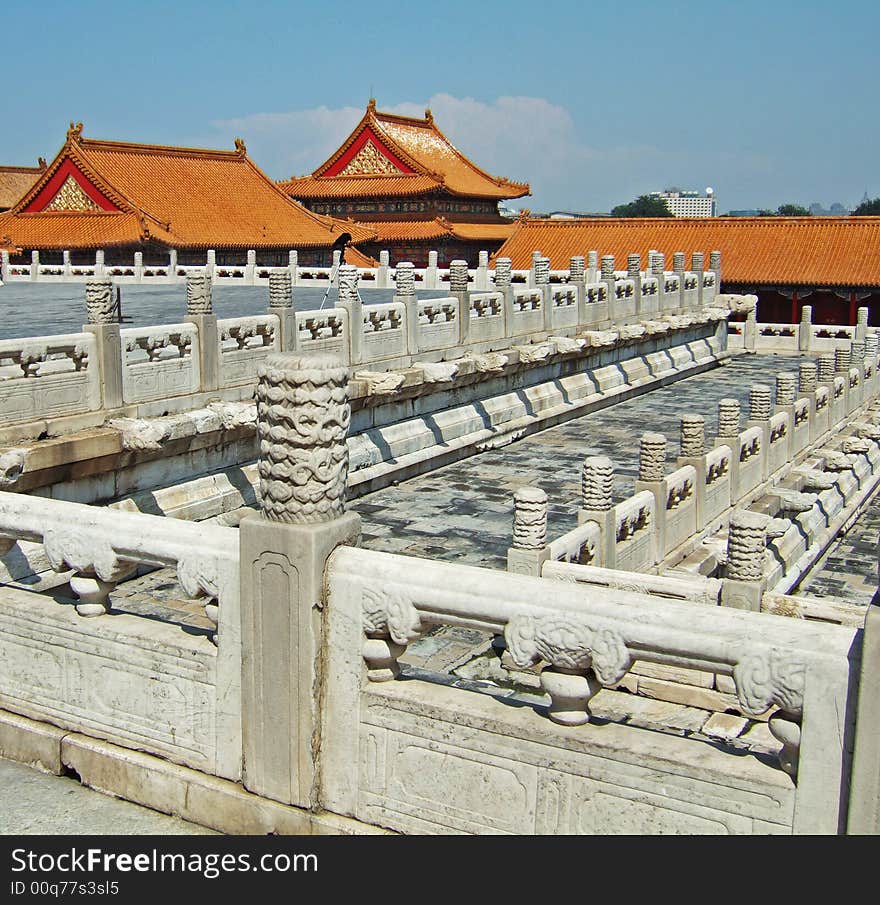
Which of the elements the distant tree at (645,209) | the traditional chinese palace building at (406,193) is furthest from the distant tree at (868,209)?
the traditional chinese palace building at (406,193)

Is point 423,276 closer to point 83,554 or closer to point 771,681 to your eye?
point 83,554

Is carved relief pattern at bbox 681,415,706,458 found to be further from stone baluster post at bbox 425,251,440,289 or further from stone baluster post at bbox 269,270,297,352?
stone baluster post at bbox 425,251,440,289

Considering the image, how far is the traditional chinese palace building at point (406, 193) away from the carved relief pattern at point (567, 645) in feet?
116

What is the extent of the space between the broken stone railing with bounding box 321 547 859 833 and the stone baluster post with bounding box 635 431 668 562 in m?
7.27

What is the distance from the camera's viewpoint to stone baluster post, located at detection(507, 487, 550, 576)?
25.7 feet

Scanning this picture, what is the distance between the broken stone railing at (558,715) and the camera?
2957 millimetres

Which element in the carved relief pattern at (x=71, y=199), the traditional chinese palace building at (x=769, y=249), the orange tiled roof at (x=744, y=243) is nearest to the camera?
the carved relief pattern at (x=71, y=199)

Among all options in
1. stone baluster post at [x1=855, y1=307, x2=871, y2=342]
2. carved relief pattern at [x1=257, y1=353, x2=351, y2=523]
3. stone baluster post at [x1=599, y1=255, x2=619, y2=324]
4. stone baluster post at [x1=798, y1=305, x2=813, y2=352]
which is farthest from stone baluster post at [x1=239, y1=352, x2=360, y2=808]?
stone baluster post at [x1=798, y1=305, x2=813, y2=352]

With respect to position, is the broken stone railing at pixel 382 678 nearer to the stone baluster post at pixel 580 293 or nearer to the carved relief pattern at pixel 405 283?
the carved relief pattern at pixel 405 283

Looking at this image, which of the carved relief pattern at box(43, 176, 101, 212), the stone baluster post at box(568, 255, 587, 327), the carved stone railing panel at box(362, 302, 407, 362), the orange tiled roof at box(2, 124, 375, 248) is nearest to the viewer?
the carved stone railing panel at box(362, 302, 407, 362)

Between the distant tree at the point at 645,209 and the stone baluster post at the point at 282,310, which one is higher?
the distant tree at the point at 645,209

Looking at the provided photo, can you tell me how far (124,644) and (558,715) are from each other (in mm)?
1690

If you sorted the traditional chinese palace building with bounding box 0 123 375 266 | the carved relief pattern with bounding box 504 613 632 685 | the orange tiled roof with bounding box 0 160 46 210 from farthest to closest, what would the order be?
the orange tiled roof with bounding box 0 160 46 210, the traditional chinese palace building with bounding box 0 123 375 266, the carved relief pattern with bounding box 504 613 632 685

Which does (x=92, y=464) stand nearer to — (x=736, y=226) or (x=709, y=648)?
(x=709, y=648)
